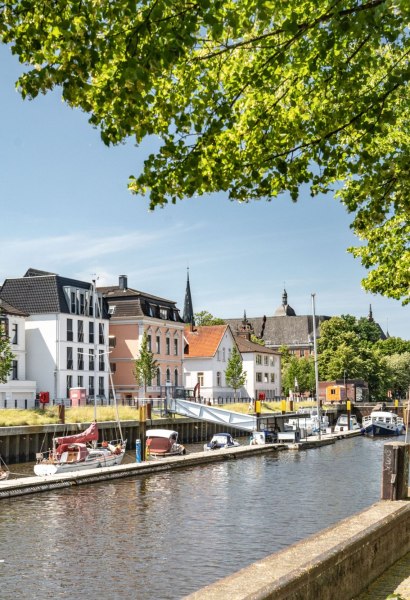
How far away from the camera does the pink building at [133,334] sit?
92312mm

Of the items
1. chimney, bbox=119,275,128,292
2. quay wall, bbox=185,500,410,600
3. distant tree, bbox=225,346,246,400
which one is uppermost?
chimney, bbox=119,275,128,292

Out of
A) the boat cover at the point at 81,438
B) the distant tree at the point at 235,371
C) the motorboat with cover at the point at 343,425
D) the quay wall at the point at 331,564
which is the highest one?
the distant tree at the point at 235,371

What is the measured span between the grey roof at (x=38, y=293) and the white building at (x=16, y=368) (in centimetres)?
288

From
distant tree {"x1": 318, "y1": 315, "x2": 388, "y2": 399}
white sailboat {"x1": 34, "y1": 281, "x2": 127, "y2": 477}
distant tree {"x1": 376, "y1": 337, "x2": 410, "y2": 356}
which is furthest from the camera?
distant tree {"x1": 376, "y1": 337, "x2": 410, "y2": 356}

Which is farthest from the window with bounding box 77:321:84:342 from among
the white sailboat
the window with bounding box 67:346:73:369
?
the white sailboat

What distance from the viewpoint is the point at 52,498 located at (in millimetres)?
33688

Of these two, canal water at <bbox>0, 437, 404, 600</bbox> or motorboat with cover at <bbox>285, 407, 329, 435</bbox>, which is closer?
canal water at <bbox>0, 437, 404, 600</bbox>

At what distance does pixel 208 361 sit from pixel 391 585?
92.6m

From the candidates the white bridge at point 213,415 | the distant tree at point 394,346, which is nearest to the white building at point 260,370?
the white bridge at point 213,415

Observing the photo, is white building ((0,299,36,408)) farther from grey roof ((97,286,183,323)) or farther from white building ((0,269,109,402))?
grey roof ((97,286,183,323))

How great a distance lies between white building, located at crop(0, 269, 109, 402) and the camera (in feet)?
261

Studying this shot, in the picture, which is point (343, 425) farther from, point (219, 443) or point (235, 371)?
point (219, 443)

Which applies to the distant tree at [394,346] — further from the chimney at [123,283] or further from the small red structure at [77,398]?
the small red structure at [77,398]

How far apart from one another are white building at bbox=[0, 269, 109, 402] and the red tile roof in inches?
847
